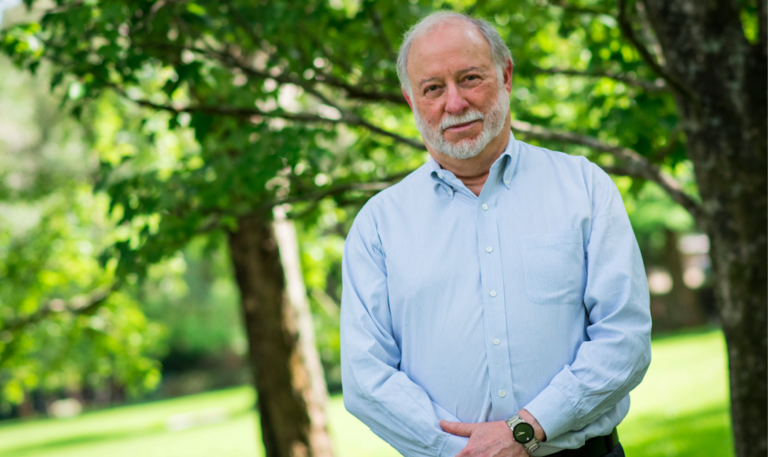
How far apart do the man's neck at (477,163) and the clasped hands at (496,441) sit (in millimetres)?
735

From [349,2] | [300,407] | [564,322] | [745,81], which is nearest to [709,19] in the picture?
[745,81]

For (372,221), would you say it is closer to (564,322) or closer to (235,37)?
(564,322)

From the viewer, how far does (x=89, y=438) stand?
67.5ft

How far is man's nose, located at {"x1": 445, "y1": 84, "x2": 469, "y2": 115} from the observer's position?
86.7 inches

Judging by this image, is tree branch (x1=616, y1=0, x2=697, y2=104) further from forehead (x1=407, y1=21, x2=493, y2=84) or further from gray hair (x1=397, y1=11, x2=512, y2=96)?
forehead (x1=407, y1=21, x2=493, y2=84)

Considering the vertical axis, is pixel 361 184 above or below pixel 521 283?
above

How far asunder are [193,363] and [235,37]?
A: 105 feet

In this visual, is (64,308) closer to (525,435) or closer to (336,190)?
(336,190)

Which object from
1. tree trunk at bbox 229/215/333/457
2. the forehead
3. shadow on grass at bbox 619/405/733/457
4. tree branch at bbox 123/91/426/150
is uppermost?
tree branch at bbox 123/91/426/150

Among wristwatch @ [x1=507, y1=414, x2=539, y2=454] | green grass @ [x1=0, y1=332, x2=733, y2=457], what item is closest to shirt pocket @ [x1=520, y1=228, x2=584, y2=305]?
wristwatch @ [x1=507, y1=414, x2=539, y2=454]

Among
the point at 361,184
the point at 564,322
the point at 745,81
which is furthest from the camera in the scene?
the point at 361,184

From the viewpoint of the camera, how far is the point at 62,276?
27.9 feet

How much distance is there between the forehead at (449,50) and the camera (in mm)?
2201

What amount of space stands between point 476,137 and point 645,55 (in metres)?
1.51
